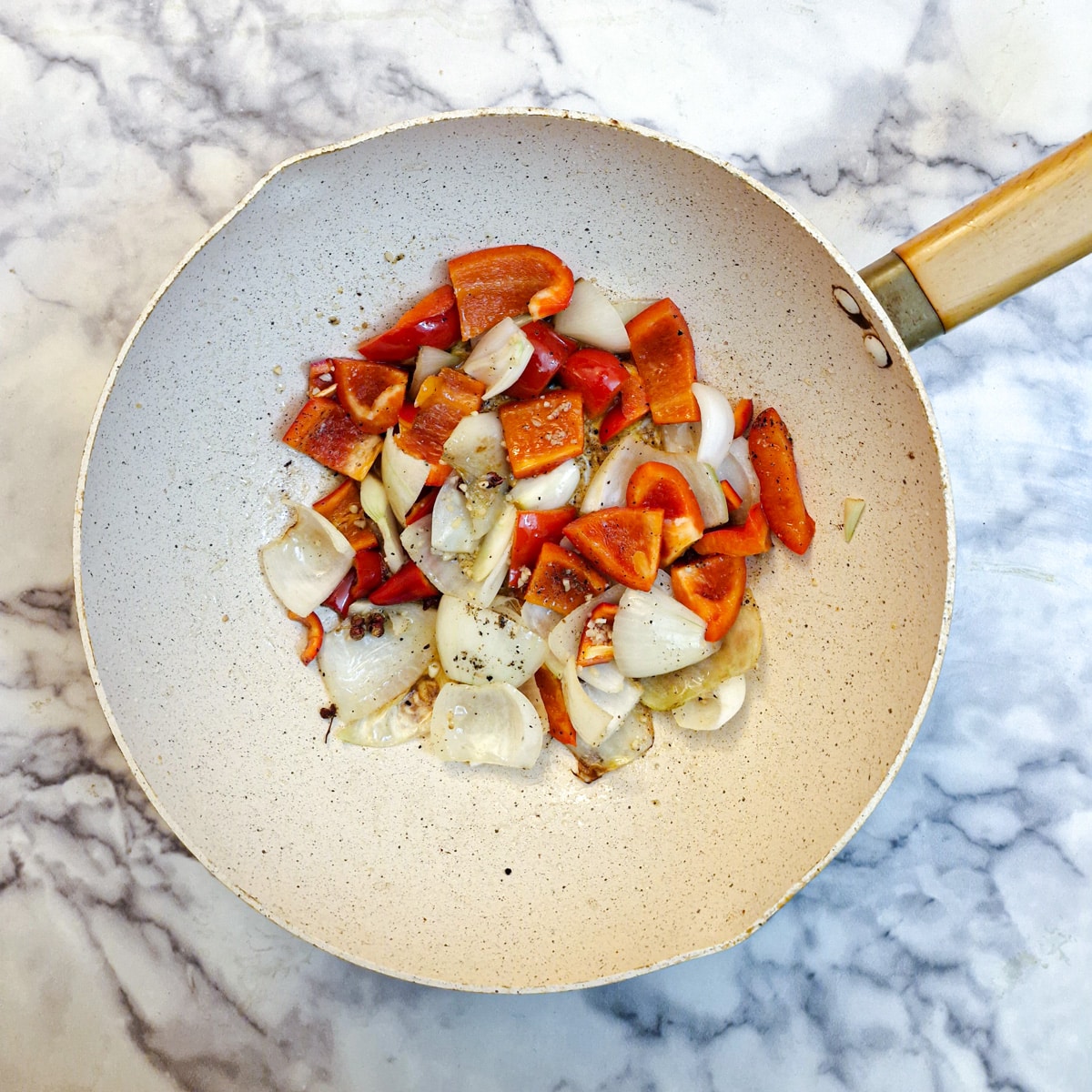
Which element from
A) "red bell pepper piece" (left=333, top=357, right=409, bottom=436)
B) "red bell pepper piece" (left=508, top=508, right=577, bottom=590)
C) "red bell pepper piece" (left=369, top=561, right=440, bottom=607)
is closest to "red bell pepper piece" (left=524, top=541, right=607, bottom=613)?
"red bell pepper piece" (left=508, top=508, right=577, bottom=590)

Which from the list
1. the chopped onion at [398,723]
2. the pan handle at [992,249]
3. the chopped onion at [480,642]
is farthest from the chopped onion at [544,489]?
the pan handle at [992,249]

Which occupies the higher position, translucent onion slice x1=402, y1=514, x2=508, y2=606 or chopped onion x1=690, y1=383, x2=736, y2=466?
chopped onion x1=690, y1=383, x2=736, y2=466

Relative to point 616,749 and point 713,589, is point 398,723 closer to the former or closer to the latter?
point 616,749

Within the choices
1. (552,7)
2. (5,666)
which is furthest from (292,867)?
(552,7)

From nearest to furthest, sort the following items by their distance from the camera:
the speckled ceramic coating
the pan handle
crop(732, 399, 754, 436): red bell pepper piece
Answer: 1. the pan handle
2. the speckled ceramic coating
3. crop(732, 399, 754, 436): red bell pepper piece

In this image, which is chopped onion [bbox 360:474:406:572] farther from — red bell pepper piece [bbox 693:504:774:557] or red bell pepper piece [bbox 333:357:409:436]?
red bell pepper piece [bbox 693:504:774:557]

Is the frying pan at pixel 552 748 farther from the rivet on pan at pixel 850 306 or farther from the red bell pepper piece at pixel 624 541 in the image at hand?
the red bell pepper piece at pixel 624 541

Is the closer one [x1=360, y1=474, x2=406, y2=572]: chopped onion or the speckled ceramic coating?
the speckled ceramic coating
